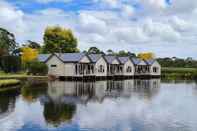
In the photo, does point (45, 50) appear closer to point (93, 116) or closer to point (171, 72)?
point (171, 72)

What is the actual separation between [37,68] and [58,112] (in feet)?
138

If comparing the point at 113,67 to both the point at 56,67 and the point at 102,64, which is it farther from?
the point at 56,67

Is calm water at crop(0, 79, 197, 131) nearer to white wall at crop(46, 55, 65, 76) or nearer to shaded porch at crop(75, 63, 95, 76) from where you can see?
white wall at crop(46, 55, 65, 76)

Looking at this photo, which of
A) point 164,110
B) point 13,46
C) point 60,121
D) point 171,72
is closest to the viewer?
point 60,121

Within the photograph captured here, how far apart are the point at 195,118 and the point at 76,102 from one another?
11838 mm

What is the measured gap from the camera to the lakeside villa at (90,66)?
72312mm

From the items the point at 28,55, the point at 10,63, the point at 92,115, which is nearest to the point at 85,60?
the point at 10,63

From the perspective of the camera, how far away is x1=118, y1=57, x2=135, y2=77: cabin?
90750 mm

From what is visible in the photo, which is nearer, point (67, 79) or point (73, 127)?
point (73, 127)

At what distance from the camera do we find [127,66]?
302 feet

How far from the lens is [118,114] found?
2786cm

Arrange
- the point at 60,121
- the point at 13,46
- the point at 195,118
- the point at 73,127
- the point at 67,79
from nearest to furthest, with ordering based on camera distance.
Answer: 1. the point at 73,127
2. the point at 60,121
3. the point at 195,118
4. the point at 67,79
5. the point at 13,46

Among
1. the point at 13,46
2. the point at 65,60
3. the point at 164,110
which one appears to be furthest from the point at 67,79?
the point at 164,110

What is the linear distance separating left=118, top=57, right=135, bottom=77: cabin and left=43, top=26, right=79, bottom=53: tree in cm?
1765
